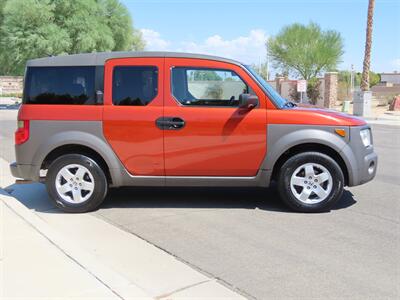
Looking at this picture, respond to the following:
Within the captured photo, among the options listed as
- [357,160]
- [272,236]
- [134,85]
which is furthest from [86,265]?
[357,160]

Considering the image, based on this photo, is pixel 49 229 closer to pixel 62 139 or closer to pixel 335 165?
pixel 62 139

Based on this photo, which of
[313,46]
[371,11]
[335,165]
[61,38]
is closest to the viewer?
[335,165]

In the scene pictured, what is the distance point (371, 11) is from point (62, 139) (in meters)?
26.4

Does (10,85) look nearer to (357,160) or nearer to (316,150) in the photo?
(316,150)

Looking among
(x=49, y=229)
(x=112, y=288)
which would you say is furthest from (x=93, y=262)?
(x=49, y=229)

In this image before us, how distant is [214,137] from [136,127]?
993 millimetres

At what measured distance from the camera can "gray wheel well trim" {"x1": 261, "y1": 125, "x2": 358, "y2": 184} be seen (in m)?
5.82

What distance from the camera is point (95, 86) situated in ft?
19.7

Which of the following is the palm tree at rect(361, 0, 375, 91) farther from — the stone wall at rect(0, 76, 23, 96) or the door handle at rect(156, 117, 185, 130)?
the stone wall at rect(0, 76, 23, 96)

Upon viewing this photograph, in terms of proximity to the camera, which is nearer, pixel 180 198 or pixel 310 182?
pixel 310 182

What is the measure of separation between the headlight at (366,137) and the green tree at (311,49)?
141 feet

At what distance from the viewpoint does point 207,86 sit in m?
5.94

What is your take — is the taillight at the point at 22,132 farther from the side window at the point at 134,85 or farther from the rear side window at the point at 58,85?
the side window at the point at 134,85

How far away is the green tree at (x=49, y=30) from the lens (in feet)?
106
